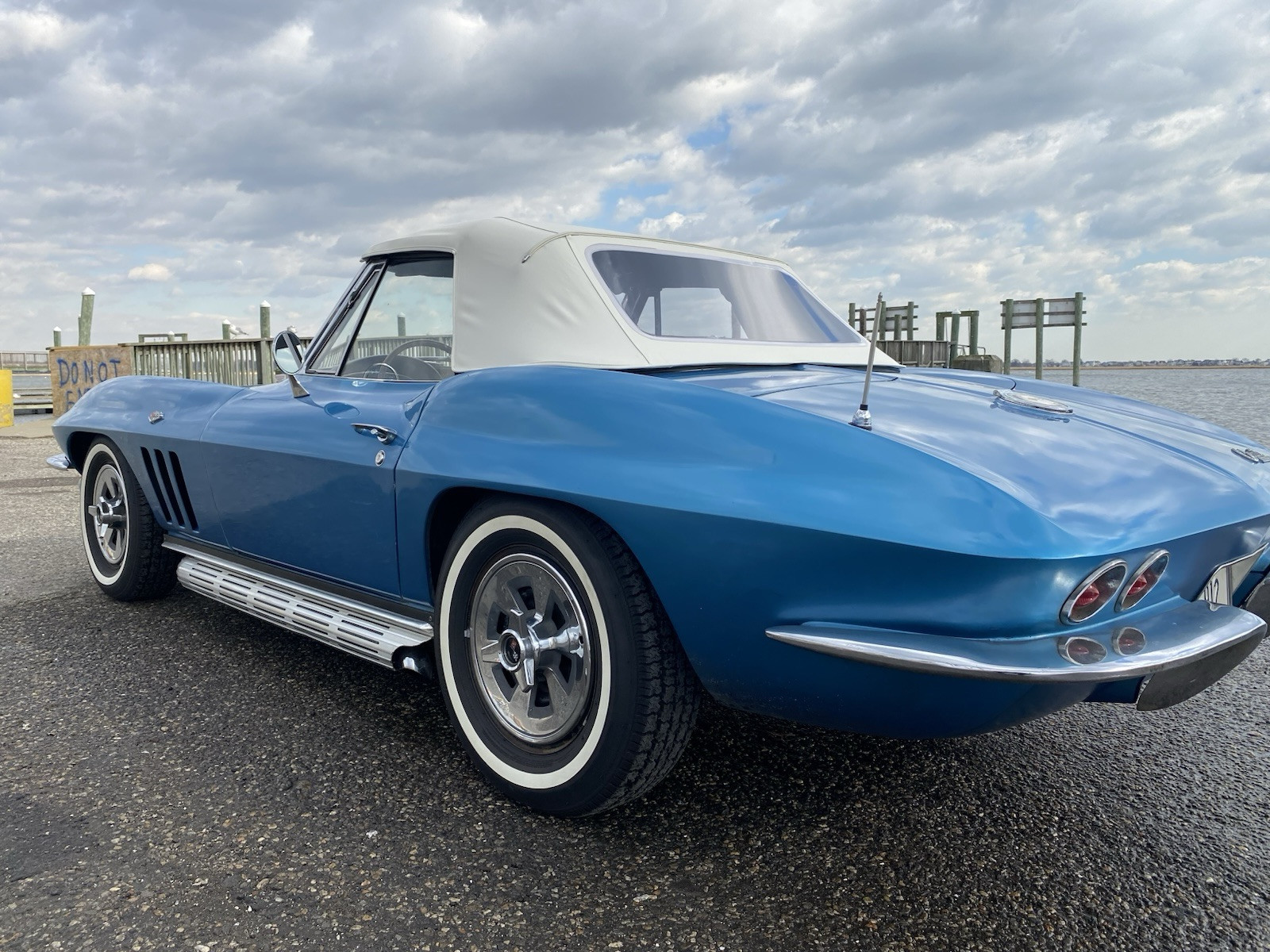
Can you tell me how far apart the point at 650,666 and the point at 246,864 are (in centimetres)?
94

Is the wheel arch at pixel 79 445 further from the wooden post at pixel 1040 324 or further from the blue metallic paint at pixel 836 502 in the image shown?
the wooden post at pixel 1040 324

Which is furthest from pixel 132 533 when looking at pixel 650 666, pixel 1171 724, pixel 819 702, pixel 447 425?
pixel 1171 724

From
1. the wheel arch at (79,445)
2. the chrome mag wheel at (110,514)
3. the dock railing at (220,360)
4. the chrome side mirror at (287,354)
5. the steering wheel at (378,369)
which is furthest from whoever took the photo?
the dock railing at (220,360)

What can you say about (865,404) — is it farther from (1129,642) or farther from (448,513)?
(448,513)

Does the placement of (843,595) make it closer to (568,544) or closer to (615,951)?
(568,544)

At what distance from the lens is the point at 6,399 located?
646 inches

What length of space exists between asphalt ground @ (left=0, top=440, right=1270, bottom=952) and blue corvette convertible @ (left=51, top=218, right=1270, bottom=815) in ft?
0.83

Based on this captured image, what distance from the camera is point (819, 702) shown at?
1.88 m

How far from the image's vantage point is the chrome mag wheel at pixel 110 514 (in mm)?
3998

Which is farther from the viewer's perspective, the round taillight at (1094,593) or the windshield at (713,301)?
the windshield at (713,301)

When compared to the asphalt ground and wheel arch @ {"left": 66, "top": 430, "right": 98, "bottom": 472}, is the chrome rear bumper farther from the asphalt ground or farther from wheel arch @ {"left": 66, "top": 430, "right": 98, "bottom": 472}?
wheel arch @ {"left": 66, "top": 430, "right": 98, "bottom": 472}

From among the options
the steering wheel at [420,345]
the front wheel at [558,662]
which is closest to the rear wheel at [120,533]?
the steering wheel at [420,345]

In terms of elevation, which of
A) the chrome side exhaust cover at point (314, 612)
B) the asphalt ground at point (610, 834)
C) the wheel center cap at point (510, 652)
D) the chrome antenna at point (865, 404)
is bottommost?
the asphalt ground at point (610, 834)

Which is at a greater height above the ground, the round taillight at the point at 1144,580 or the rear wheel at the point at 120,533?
the round taillight at the point at 1144,580
